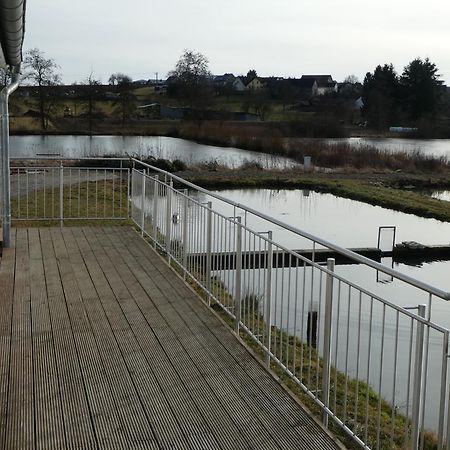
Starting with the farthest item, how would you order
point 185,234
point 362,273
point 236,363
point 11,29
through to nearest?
point 362,273 < point 185,234 < point 11,29 < point 236,363

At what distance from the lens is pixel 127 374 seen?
391 cm

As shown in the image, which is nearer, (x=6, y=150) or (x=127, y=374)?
(x=127, y=374)

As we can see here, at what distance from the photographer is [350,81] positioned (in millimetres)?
86812

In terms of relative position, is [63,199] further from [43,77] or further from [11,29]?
[43,77]

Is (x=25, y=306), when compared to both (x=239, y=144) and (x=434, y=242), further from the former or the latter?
(x=239, y=144)

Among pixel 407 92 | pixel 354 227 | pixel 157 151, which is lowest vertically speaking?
pixel 354 227

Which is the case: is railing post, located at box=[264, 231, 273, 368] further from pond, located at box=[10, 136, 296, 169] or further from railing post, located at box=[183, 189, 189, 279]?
pond, located at box=[10, 136, 296, 169]

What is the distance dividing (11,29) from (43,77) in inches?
1320

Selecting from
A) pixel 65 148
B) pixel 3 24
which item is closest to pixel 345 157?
pixel 65 148

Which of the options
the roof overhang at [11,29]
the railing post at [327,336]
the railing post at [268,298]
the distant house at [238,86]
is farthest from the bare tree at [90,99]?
the railing post at [327,336]

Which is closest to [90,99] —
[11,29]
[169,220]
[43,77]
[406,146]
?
[43,77]

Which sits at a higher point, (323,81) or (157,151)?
(323,81)

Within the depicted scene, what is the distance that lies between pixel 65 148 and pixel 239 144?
32.4 feet

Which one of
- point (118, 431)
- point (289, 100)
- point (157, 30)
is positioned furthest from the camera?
point (289, 100)
